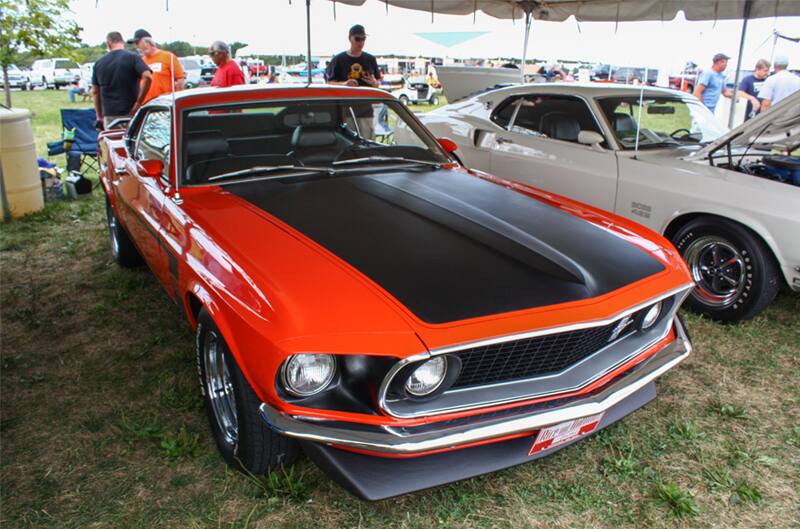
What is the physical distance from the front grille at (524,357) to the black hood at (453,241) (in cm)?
13

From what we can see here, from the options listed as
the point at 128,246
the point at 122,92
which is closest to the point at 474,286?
the point at 128,246

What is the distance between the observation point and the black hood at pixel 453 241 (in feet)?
6.86

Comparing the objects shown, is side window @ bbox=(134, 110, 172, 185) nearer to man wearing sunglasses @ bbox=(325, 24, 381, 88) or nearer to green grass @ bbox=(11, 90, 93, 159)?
green grass @ bbox=(11, 90, 93, 159)

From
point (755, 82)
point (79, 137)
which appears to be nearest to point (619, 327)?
point (79, 137)

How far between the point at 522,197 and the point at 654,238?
0.73 m

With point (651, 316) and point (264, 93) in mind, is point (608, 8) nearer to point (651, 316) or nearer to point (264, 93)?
point (264, 93)

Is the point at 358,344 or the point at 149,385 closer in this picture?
the point at 358,344

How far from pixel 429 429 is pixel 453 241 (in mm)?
871

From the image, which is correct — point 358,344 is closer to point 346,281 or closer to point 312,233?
point 346,281

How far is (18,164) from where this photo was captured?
6.01m

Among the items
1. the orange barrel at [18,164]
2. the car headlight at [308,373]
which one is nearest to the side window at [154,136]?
the car headlight at [308,373]

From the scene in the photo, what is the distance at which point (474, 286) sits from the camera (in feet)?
6.95

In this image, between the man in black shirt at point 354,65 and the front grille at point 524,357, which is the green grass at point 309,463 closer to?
the front grille at point 524,357

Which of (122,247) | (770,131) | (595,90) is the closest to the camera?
(770,131)
